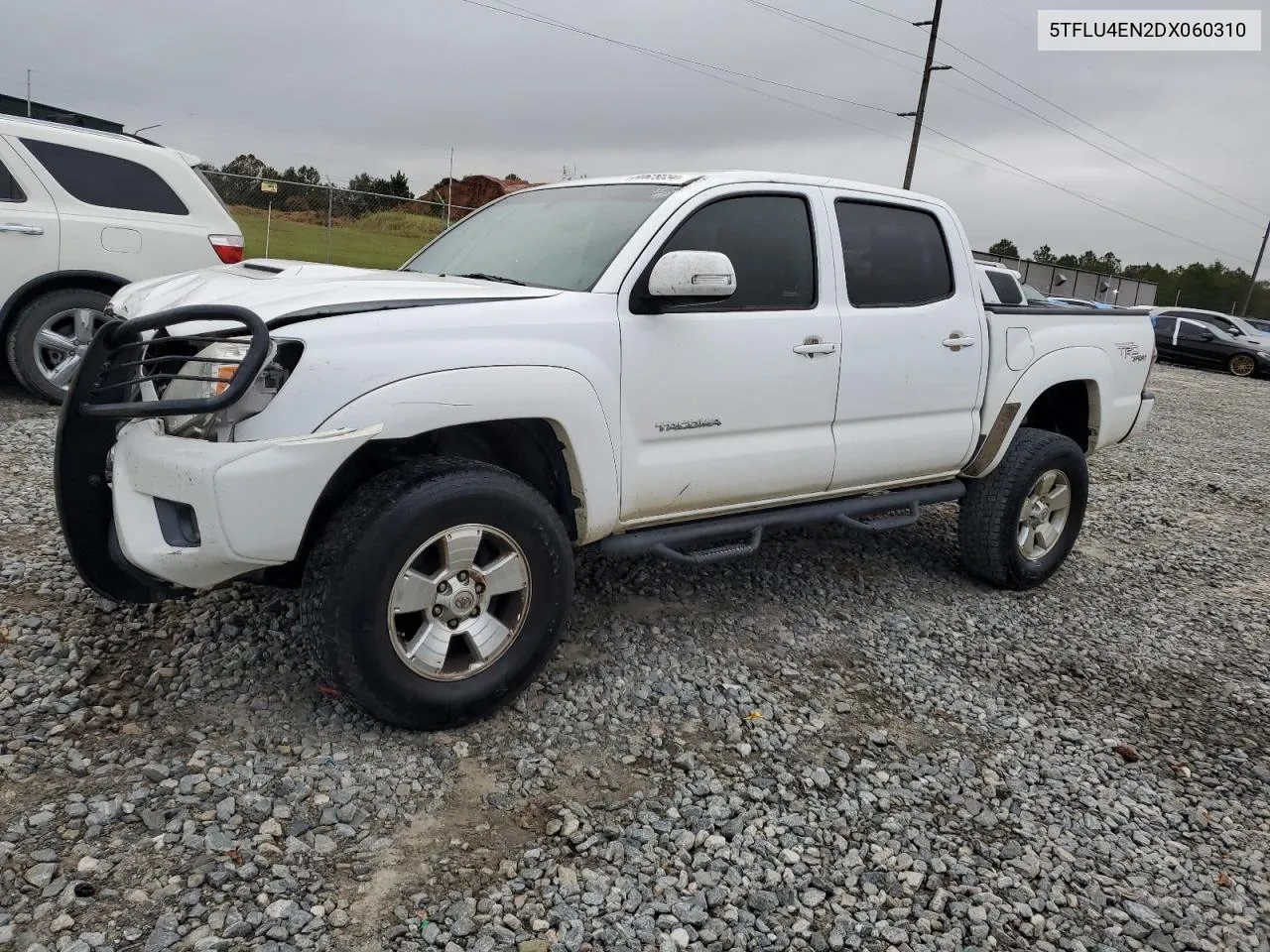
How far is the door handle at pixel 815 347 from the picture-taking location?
150 inches

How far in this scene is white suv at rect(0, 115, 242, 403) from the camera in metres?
6.52

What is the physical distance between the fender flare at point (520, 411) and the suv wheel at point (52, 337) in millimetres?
4792

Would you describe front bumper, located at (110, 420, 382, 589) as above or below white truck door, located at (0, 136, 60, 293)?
below

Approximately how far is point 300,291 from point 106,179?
4.99m

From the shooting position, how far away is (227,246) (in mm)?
7293

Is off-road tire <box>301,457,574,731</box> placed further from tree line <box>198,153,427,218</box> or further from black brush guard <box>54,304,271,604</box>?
tree line <box>198,153,427,218</box>

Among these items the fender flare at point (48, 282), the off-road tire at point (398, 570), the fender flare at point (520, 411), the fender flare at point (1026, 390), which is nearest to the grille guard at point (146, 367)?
the fender flare at point (520, 411)

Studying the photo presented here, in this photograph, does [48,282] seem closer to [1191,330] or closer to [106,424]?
[106,424]

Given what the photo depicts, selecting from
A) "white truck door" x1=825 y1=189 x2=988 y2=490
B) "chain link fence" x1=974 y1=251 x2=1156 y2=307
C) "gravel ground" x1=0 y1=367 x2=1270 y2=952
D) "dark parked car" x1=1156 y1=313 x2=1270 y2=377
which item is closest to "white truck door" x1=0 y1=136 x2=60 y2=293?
"gravel ground" x1=0 y1=367 x2=1270 y2=952

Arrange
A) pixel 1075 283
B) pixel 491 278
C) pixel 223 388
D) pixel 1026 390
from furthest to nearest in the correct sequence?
pixel 1075 283 → pixel 1026 390 → pixel 491 278 → pixel 223 388

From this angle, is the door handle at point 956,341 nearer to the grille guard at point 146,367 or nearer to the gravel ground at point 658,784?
the gravel ground at point 658,784

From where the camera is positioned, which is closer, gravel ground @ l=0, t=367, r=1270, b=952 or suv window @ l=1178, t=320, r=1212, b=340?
gravel ground @ l=0, t=367, r=1270, b=952

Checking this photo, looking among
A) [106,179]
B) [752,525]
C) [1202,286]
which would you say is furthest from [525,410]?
[1202,286]

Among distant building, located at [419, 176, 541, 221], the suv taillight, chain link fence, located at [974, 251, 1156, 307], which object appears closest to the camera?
the suv taillight
